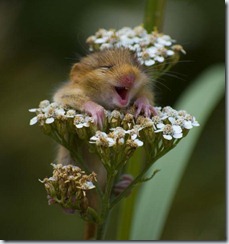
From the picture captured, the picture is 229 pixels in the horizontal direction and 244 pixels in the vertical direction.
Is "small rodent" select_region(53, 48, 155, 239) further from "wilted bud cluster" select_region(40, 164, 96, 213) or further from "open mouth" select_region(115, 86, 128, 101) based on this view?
"wilted bud cluster" select_region(40, 164, 96, 213)

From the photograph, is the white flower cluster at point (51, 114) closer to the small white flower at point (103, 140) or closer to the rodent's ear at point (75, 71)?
the small white flower at point (103, 140)

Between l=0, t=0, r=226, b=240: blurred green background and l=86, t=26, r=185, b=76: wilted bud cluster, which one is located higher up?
l=86, t=26, r=185, b=76: wilted bud cluster

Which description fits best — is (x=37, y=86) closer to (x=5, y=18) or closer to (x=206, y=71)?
(x=5, y=18)

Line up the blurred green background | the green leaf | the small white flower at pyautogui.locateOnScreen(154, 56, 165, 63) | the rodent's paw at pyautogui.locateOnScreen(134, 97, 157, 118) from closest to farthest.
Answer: the rodent's paw at pyautogui.locateOnScreen(134, 97, 157, 118), the small white flower at pyautogui.locateOnScreen(154, 56, 165, 63), the green leaf, the blurred green background

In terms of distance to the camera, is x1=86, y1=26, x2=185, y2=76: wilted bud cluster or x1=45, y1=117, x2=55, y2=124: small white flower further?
x1=86, y1=26, x2=185, y2=76: wilted bud cluster

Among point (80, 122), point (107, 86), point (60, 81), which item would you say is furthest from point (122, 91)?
point (60, 81)

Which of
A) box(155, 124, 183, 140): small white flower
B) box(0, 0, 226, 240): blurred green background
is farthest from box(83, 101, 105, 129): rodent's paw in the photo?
box(0, 0, 226, 240): blurred green background

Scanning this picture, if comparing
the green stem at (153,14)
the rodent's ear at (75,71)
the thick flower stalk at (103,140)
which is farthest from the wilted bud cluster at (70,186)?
the green stem at (153,14)
